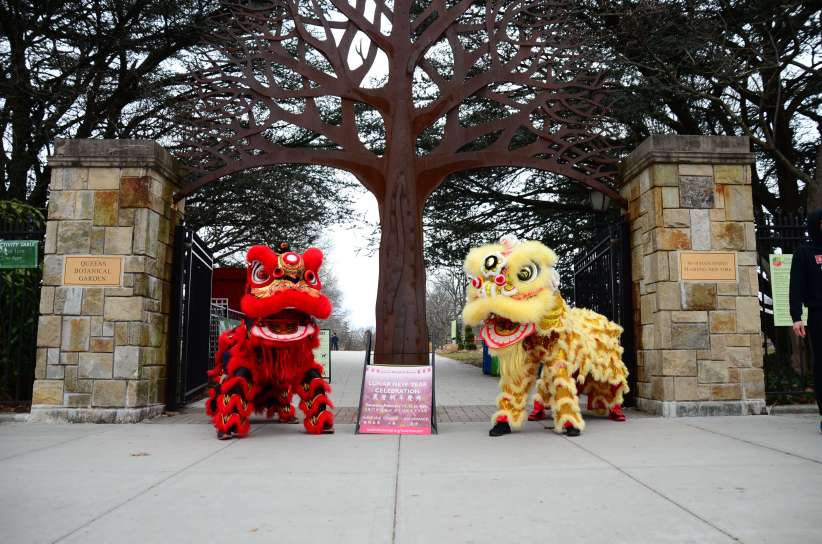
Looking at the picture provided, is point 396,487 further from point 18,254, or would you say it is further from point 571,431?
point 18,254

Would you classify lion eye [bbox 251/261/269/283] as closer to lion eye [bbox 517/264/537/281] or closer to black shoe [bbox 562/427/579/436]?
lion eye [bbox 517/264/537/281]

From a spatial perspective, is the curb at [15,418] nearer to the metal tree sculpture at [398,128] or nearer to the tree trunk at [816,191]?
the metal tree sculpture at [398,128]

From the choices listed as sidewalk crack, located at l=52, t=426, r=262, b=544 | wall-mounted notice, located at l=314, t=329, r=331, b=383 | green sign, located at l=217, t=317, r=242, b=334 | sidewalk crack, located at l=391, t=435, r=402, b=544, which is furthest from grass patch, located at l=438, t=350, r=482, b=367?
sidewalk crack, located at l=52, t=426, r=262, b=544

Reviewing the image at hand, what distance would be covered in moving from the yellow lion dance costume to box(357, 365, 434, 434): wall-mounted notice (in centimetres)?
75

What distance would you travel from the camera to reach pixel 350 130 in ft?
28.6

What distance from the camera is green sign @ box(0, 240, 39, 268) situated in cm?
771

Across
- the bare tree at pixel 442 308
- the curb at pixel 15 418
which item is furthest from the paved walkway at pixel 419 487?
the bare tree at pixel 442 308

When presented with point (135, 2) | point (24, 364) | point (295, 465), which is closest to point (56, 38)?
point (135, 2)

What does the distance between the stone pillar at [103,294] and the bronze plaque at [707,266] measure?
254 inches

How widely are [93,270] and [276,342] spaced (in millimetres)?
2836

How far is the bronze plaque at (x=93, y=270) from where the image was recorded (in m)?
7.31

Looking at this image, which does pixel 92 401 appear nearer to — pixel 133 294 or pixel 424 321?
pixel 133 294

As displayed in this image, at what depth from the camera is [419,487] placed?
154 inches

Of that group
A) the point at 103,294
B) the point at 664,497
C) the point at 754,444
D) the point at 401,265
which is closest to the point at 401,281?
the point at 401,265
